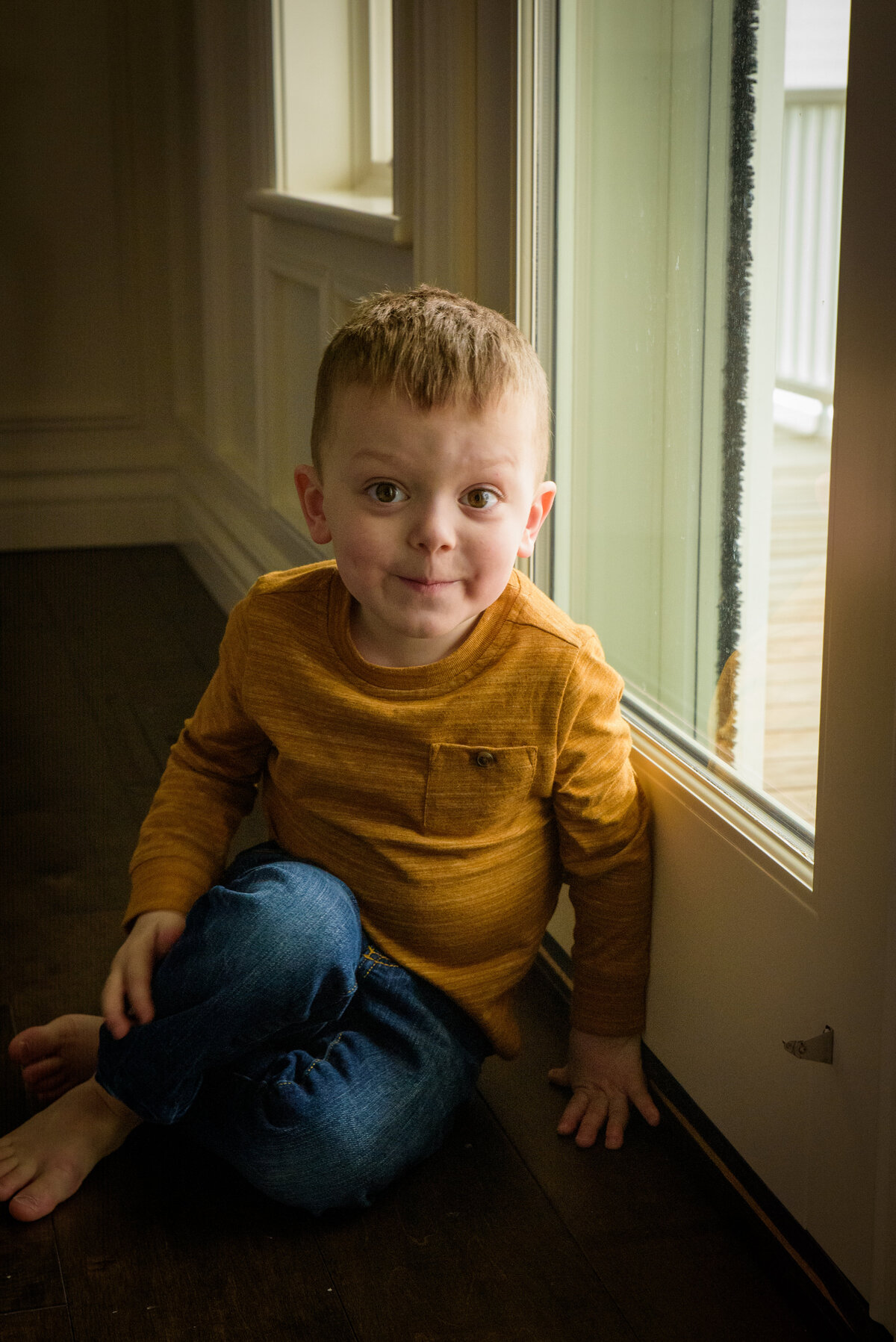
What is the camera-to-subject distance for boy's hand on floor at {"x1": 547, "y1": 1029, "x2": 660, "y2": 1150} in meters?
1.01

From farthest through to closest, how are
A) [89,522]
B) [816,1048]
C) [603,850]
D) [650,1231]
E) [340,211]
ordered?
[89,522]
[340,211]
[603,850]
[650,1231]
[816,1048]

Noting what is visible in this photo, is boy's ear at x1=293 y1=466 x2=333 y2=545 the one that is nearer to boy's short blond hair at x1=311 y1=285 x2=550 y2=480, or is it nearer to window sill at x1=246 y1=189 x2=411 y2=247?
boy's short blond hair at x1=311 y1=285 x2=550 y2=480

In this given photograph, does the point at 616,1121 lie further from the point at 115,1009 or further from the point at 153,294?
the point at 153,294

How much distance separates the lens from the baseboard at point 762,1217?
31.4 inches

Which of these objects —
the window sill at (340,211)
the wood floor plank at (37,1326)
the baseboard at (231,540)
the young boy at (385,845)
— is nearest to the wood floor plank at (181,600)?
the baseboard at (231,540)

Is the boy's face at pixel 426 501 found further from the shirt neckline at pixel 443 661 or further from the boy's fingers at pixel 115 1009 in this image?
the boy's fingers at pixel 115 1009

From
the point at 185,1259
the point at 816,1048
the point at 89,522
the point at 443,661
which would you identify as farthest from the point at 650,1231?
the point at 89,522

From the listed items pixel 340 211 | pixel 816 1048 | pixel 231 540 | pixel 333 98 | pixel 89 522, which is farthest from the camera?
pixel 89 522

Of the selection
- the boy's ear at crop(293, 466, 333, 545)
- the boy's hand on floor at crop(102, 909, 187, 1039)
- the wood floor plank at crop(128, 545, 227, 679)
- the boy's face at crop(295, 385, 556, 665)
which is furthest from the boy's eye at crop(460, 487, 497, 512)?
the wood floor plank at crop(128, 545, 227, 679)

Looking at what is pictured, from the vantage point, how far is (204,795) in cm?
108

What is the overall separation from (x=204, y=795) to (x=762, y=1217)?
1.71ft

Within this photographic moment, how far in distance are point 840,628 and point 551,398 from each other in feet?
1.71

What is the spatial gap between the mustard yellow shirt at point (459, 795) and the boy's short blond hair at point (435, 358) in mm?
150

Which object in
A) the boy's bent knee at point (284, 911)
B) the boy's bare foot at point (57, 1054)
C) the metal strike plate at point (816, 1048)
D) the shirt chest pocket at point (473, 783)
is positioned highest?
the shirt chest pocket at point (473, 783)
